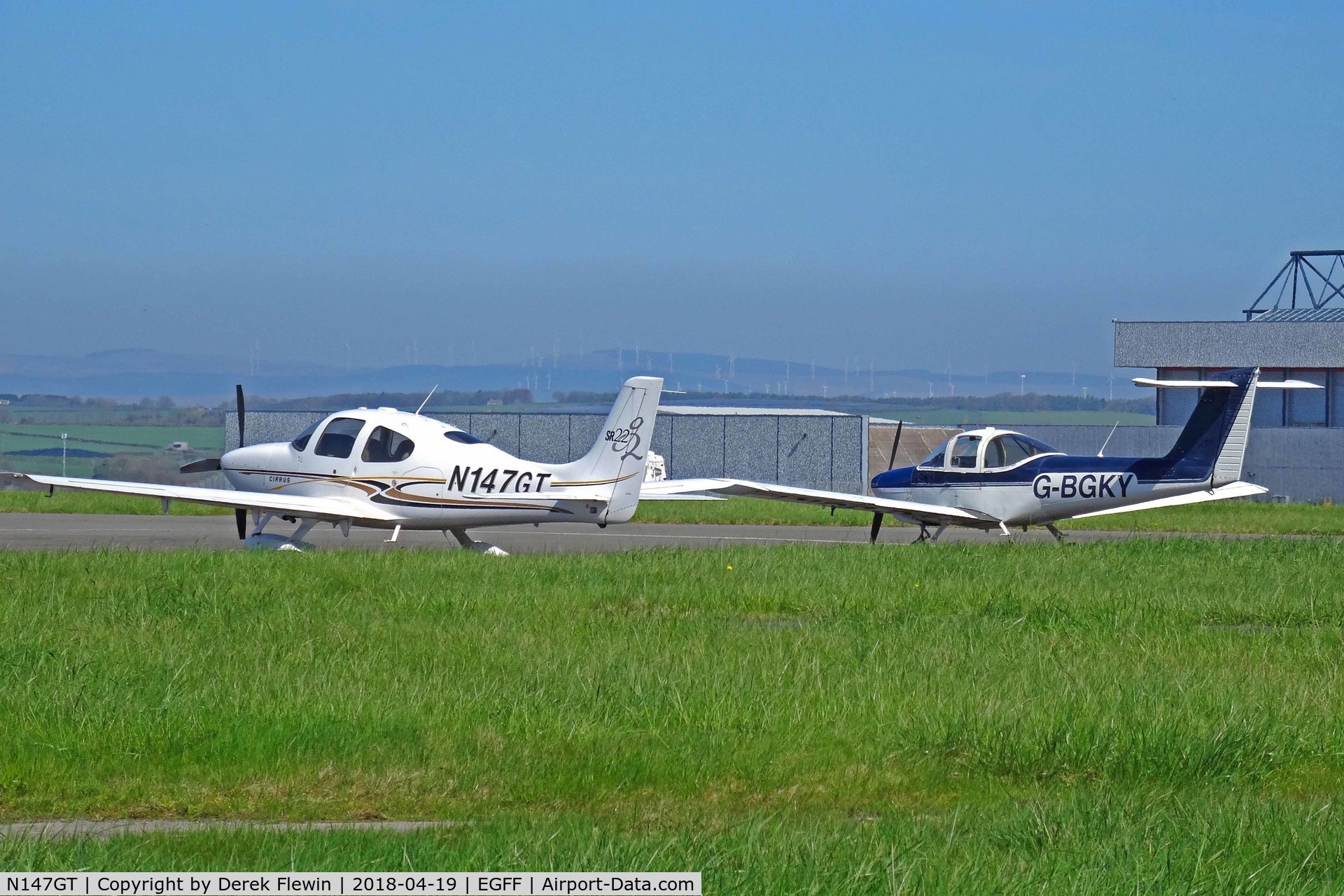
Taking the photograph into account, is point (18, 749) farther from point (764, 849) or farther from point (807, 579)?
point (807, 579)

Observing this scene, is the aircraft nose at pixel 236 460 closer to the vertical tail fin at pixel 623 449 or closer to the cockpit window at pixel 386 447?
the cockpit window at pixel 386 447

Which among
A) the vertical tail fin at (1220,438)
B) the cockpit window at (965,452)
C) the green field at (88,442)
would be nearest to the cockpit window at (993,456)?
the cockpit window at (965,452)

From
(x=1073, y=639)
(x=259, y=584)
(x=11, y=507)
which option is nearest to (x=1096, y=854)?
(x=1073, y=639)

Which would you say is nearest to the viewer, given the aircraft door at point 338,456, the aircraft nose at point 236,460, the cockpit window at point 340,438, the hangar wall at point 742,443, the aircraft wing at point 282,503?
the aircraft wing at point 282,503

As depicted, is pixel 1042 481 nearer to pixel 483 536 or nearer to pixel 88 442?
pixel 483 536

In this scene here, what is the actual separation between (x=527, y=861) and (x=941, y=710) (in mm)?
3458

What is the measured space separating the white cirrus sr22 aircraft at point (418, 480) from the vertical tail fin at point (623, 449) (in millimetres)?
12

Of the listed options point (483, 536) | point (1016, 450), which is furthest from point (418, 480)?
point (1016, 450)

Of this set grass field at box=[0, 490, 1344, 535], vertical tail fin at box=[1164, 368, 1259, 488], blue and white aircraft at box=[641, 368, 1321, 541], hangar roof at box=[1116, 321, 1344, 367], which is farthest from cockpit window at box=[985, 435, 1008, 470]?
hangar roof at box=[1116, 321, 1344, 367]

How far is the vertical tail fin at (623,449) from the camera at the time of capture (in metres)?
17.8

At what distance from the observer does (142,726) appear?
7.27 meters

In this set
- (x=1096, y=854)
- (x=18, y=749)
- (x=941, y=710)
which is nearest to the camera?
(x=1096, y=854)

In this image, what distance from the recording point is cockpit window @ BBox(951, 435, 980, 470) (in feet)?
73.8
